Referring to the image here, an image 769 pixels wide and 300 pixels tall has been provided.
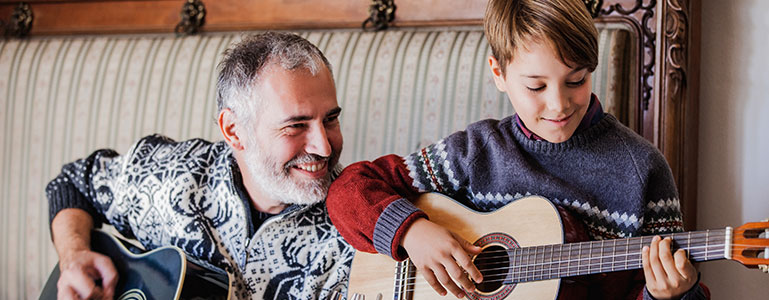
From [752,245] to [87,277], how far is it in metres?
1.26

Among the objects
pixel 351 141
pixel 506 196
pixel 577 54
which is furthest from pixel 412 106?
pixel 577 54

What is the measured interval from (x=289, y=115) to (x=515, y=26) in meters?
0.48

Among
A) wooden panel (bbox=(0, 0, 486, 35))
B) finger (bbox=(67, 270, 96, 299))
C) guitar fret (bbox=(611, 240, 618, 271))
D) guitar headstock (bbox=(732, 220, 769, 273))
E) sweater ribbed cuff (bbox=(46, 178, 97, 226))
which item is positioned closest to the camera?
guitar headstock (bbox=(732, 220, 769, 273))

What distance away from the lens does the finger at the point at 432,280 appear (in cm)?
132

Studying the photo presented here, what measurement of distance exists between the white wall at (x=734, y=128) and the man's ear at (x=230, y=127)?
3.29ft

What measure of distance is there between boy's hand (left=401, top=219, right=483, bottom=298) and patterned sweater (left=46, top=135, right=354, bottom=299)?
0.86ft

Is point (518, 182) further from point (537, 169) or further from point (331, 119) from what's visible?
point (331, 119)

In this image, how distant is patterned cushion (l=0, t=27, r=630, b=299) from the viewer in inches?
72.6

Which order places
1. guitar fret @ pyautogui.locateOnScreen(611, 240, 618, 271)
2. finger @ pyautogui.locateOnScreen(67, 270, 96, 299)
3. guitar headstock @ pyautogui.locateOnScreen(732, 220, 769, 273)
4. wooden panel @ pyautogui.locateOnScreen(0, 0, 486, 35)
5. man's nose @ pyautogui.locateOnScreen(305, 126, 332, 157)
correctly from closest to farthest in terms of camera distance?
1. guitar headstock @ pyautogui.locateOnScreen(732, 220, 769, 273)
2. guitar fret @ pyautogui.locateOnScreen(611, 240, 618, 271)
3. man's nose @ pyautogui.locateOnScreen(305, 126, 332, 157)
4. finger @ pyautogui.locateOnScreen(67, 270, 96, 299)
5. wooden panel @ pyautogui.locateOnScreen(0, 0, 486, 35)

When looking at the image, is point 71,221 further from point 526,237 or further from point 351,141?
point 526,237

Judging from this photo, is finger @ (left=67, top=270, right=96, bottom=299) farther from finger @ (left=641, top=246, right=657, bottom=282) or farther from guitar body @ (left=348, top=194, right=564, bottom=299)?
finger @ (left=641, top=246, right=657, bottom=282)

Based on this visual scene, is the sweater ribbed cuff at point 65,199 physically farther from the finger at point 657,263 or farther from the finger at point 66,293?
the finger at point 657,263

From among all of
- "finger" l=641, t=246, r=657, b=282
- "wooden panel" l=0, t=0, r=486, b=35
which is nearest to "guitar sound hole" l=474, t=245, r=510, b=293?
"finger" l=641, t=246, r=657, b=282

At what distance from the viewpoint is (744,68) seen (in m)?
1.67
